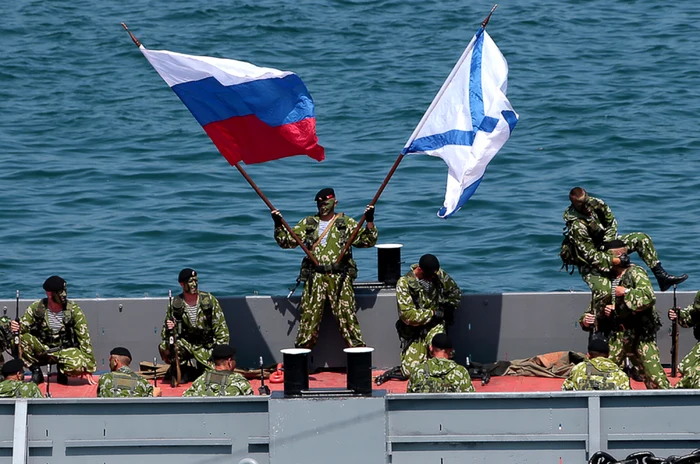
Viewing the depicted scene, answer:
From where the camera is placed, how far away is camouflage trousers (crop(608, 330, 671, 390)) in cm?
1232

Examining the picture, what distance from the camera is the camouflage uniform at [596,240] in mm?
13422

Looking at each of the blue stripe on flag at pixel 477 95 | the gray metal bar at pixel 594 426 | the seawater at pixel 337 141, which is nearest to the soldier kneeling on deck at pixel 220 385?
the gray metal bar at pixel 594 426

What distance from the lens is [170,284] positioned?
2295 cm

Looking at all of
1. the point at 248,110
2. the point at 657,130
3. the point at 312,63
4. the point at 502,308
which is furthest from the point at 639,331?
the point at 312,63

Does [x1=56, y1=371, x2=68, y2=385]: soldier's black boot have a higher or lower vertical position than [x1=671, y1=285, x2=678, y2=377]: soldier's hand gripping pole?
lower

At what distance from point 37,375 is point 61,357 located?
11.6 inches

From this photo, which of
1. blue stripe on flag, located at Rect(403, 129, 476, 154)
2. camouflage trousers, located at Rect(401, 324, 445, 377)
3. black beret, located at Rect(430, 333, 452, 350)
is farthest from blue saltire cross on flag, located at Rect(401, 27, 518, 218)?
camouflage trousers, located at Rect(401, 324, 445, 377)

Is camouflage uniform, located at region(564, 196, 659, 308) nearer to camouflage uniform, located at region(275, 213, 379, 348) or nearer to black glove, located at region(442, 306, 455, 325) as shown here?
black glove, located at region(442, 306, 455, 325)

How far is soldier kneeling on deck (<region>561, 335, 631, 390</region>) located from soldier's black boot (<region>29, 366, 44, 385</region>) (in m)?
5.24

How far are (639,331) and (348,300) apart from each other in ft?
9.42

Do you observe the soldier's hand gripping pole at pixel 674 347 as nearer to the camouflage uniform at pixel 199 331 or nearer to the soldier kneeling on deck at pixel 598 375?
the soldier kneeling on deck at pixel 598 375

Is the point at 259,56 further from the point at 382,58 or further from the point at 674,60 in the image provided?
the point at 674,60

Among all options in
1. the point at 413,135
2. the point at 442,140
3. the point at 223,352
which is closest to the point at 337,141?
the point at 413,135

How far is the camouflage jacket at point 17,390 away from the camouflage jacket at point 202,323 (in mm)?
2070
